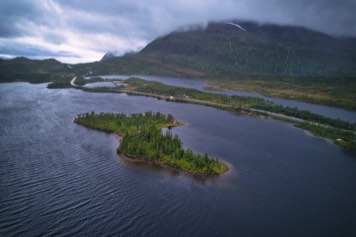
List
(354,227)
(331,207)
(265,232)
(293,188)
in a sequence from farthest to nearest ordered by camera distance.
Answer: (293,188) → (331,207) → (354,227) → (265,232)

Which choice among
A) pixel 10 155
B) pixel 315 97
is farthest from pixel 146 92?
pixel 10 155

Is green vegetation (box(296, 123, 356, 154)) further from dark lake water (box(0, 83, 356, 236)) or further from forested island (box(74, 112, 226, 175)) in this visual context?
forested island (box(74, 112, 226, 175))

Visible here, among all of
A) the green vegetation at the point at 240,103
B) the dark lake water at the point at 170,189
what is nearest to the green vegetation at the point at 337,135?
the dark lake water at the point at 170,189

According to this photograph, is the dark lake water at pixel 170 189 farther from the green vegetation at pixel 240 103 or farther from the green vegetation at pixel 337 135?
the green vegetation at pixel 240 103

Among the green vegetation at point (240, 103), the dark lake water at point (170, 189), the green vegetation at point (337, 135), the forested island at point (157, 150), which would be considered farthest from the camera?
the green vegetation at point (240, 103)

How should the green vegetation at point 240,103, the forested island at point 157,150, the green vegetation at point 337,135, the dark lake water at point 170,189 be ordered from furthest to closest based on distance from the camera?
the green vegetation at point 240,103
the green vegetation at point 337,135
the forested island at point 157,150
the dark lake water at point 170,189

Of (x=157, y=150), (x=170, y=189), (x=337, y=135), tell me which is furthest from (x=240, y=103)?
(x=170, y=189)

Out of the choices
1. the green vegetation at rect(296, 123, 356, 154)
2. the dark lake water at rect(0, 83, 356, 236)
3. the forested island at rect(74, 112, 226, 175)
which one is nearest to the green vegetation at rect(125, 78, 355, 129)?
the green vegetation at rect(296, 123, 356, 154)

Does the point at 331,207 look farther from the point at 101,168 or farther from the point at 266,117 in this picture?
the point at 266,117
